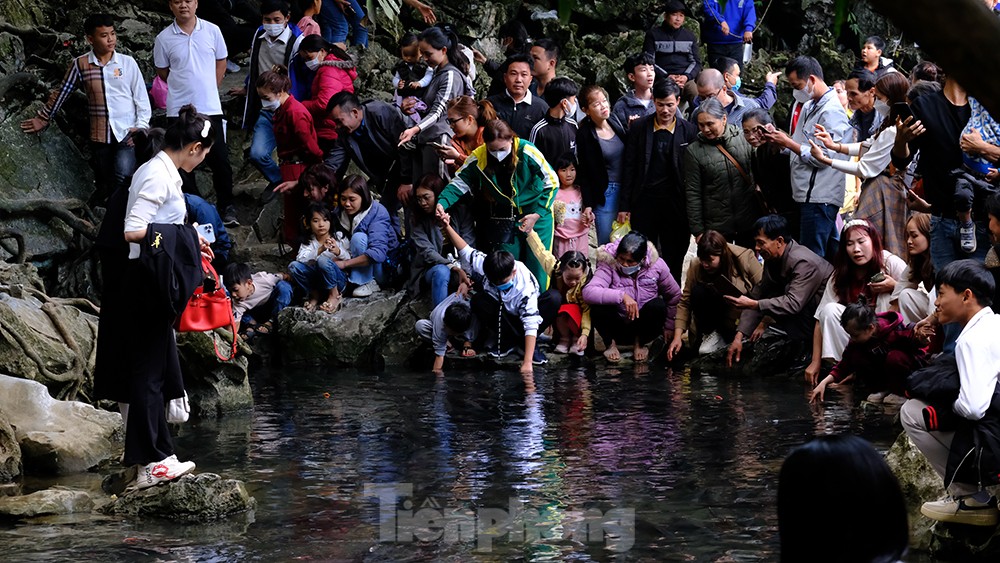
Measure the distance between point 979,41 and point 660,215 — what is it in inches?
387

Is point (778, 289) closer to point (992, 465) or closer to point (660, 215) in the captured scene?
point (660, 215)

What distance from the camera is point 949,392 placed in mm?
5680

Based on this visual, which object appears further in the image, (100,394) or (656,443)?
(656,443)

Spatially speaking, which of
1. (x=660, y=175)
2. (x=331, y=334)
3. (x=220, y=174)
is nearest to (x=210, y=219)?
(x=220, y=174)

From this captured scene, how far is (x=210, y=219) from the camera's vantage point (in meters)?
12.5

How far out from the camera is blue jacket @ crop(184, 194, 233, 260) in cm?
1243

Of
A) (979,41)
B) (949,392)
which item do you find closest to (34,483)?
(949,392)

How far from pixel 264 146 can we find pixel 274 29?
4.08ft

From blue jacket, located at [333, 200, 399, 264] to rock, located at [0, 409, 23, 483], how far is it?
16.6ft

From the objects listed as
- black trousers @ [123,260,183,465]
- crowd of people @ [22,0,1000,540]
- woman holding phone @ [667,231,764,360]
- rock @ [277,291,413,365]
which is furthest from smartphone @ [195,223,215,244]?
woman holding phone @ [667,231,764,360]

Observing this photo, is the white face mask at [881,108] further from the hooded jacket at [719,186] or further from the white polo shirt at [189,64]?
the white polo shirt at [189,64]

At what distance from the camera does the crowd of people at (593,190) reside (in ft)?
30.4

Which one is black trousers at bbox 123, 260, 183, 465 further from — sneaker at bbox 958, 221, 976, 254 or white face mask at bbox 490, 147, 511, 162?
white face mask at bbox 490, 147, 511, 162

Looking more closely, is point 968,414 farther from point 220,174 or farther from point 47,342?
point 220,174
